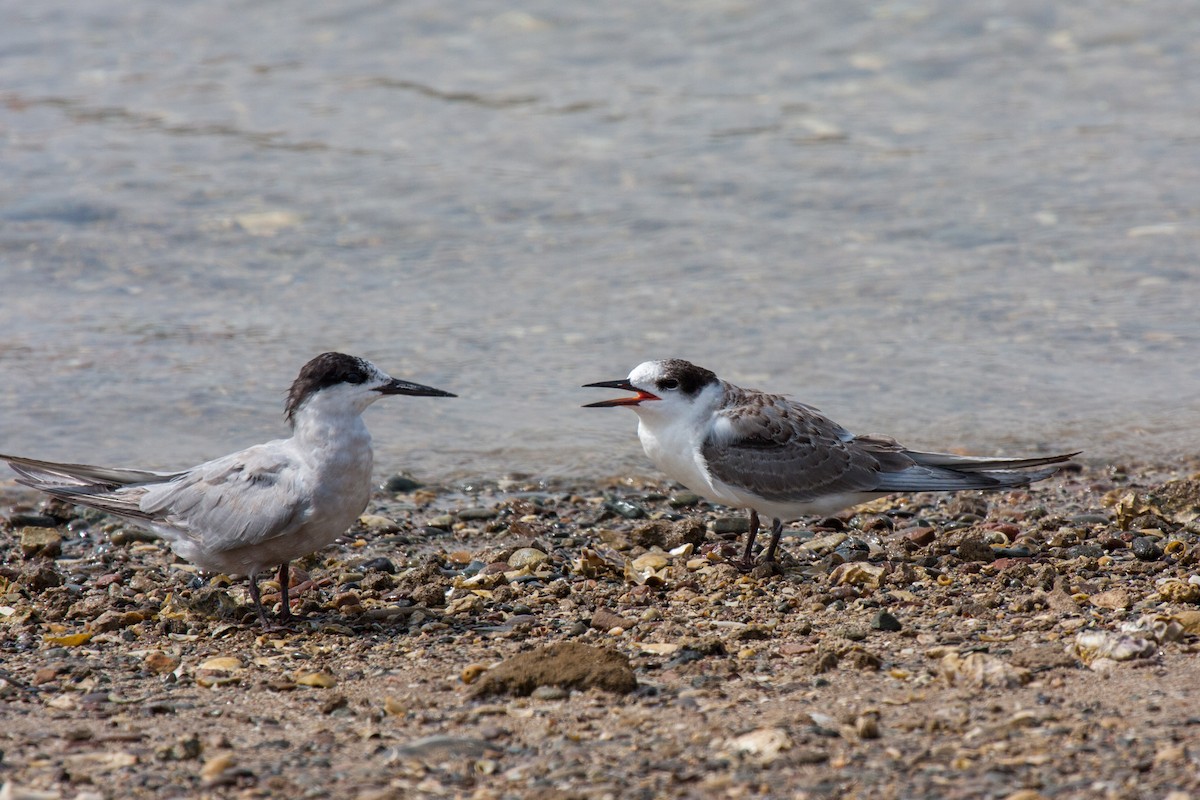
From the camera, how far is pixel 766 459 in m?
5.60

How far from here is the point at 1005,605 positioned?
4898 millimetres

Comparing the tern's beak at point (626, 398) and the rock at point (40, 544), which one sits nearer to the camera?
the tern's beak at point (626, 398)

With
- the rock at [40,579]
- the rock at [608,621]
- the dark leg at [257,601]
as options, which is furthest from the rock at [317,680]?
the rock at [40,579]

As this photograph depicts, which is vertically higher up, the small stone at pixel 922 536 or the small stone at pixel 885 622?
the small stone at pixel 922 536

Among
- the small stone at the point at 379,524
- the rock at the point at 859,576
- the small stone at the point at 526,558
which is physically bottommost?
the rock at the point at 859,576

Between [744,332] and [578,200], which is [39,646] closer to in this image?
[744,332]

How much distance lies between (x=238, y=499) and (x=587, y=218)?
5.49 meters

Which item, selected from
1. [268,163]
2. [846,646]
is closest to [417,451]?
[846,646]

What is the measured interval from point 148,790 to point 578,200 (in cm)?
733

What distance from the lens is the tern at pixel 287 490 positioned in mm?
4965

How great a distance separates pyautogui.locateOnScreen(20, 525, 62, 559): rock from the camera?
586 cm

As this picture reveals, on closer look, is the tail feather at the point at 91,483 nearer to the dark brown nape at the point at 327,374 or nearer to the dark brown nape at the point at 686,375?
the dark brown nape at the point at 327,374

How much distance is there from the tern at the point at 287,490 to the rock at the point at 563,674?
1.08 m

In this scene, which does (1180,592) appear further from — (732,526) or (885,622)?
(732,526)
